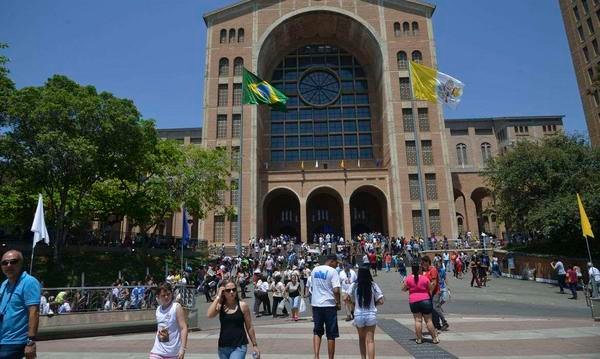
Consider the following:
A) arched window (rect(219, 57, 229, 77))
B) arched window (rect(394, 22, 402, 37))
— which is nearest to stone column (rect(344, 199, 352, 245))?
arched window (rect(219, 57, 229, 77))

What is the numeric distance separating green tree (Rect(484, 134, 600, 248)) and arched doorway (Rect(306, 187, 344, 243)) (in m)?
19.3

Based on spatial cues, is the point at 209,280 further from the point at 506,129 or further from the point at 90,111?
the point at 506,129

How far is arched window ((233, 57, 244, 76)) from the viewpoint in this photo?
42.5m

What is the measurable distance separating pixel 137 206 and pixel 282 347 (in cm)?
2088

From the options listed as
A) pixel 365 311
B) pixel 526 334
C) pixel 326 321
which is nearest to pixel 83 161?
pixel 326 321

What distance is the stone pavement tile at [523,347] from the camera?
22.6ft

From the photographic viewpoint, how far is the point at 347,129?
47188 mm

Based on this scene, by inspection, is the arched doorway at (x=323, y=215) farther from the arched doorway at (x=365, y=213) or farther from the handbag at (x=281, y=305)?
the handbag at (x=281, y=305)

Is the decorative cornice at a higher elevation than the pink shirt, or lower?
higher

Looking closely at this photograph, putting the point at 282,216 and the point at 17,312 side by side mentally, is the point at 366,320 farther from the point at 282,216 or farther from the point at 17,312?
the point at 282,216

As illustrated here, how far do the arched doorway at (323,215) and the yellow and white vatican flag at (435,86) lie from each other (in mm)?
22946

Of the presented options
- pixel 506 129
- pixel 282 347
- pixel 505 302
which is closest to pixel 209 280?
pixel 282 347

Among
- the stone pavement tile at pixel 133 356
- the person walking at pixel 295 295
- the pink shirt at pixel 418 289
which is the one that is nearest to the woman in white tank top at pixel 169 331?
the stone pavement tile at pixel 133 356

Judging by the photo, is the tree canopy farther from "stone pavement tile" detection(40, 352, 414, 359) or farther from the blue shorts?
the blue shorts
